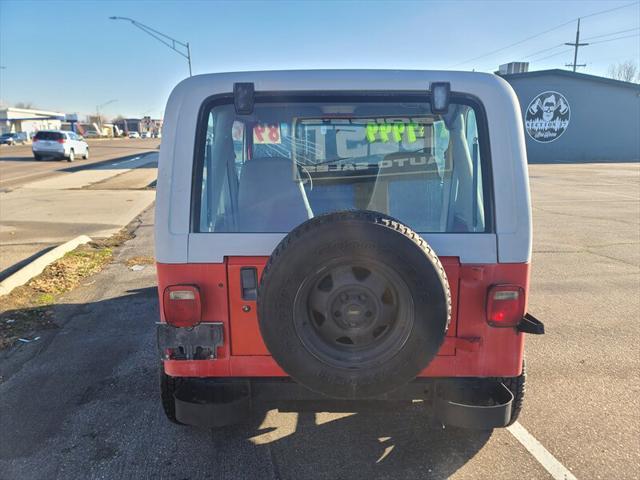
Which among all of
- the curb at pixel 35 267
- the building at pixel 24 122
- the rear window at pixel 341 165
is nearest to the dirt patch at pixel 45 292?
the curb at pixel 35 267

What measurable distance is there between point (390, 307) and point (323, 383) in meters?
0.44

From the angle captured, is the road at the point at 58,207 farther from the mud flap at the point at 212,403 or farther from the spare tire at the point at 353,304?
the spare tire at the point at 353,304

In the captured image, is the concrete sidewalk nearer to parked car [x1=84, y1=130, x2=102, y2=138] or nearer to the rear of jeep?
the rear of jeep

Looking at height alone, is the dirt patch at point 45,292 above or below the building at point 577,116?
below

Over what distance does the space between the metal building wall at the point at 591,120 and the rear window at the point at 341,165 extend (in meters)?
35.2

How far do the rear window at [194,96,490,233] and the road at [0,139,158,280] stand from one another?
16.6ft

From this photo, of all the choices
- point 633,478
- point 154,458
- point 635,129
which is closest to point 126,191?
point 154,458

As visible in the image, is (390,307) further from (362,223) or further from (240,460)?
(240,460)

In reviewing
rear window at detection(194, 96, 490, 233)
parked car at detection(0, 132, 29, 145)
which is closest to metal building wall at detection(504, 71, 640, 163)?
rear window at detection(194, 96, 490, 233)

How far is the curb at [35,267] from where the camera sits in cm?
570

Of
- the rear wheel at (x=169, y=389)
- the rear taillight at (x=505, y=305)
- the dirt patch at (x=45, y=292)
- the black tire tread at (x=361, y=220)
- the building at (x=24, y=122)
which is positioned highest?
the building at (x=24, y=122)

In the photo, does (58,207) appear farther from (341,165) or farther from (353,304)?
(353,304)

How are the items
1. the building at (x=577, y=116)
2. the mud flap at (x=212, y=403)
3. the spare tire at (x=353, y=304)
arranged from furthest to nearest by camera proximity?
the building at (x=577, y=116) → the mud flap at (x=212, y=403) → the spare tire at (x=353, y=304)

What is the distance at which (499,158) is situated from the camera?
232 centimetres
